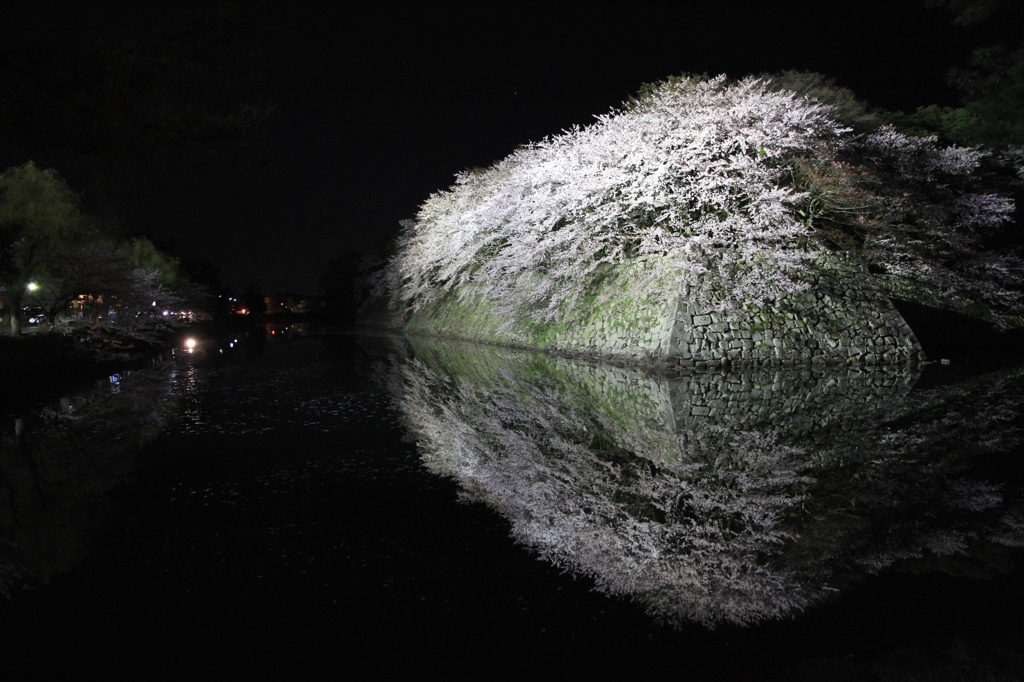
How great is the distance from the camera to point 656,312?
55.5 ft

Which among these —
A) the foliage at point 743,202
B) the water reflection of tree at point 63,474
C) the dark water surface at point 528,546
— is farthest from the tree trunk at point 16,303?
the foliage at point 743,202

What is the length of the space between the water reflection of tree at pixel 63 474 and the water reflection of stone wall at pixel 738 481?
3309mm

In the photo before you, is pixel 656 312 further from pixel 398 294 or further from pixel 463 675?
pixel 398 294

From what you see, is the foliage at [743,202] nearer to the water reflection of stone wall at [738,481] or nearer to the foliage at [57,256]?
the water reflection of stone wall at [738,481]

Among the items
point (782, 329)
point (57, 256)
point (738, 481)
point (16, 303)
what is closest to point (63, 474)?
point (738, 481)

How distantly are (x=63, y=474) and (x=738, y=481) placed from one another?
7560 mm

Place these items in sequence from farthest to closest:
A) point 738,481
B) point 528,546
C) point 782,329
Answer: point 782,329 → point 738,481 → point 528,546

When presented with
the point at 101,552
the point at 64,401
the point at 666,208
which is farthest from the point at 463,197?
the point at 101,552

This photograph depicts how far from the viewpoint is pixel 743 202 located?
663 inches

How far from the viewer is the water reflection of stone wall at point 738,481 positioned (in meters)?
3.77

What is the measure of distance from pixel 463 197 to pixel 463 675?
3307 cm

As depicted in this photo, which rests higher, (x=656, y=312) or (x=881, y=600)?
(x=656, y=312)

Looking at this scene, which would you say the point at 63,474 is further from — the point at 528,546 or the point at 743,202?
the point at 743,202

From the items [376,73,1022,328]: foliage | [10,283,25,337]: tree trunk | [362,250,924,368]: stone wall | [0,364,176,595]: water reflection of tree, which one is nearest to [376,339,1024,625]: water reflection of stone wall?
[0,364,176,595]: water reflection of tree
